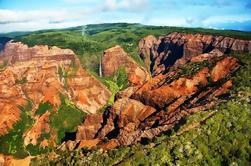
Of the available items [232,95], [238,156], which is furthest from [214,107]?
[238,156]

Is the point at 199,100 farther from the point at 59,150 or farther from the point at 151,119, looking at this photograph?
the point at 59,150

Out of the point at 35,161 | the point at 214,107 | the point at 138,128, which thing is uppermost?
the point at 214,107

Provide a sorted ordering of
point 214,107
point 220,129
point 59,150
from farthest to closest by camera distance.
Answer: point 59,150
point 214,107
point 220,129

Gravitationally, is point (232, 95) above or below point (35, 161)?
above

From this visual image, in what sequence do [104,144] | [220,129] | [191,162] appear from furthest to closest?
[104,144], [220,129], [191,162]

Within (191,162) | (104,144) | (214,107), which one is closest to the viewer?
(191,162)

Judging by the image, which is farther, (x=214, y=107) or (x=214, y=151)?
(x=214, y=107)

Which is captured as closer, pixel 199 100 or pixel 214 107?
pixel 214 107

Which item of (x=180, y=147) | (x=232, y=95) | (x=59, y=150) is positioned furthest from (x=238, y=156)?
(x=59, y=150)

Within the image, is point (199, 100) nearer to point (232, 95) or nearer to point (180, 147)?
point (232, 95)
